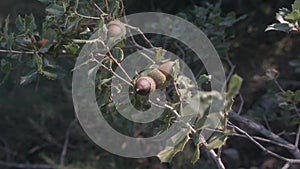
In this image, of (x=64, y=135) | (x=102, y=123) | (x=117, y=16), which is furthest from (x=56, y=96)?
(x=117, y=16)

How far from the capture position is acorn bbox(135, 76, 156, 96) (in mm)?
1027

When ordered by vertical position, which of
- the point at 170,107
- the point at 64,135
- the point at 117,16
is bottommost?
the point at 64,135

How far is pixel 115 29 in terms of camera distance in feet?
3.92

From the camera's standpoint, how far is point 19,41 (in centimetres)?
137

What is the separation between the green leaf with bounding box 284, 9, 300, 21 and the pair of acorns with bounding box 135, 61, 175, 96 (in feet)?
0.97

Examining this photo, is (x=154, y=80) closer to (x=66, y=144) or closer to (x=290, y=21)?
(x=290, y=21)

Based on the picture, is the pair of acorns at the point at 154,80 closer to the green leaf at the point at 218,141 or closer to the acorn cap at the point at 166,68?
the acorn cap at the point at 166,68

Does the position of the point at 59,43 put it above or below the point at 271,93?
above

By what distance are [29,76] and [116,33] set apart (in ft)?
0.81

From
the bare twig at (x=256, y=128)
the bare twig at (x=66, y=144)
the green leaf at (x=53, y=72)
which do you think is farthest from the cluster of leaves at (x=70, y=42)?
the bare twig at (x=66, y=144)

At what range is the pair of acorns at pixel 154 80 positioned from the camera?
1.03 m

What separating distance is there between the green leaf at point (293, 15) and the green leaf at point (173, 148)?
0.41 m

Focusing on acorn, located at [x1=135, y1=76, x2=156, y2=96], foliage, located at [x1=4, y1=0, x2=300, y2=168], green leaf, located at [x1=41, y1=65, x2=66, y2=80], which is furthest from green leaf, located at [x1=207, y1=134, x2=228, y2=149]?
green leaf, located at [x1=41, y1=65, x2=66, y2=80]

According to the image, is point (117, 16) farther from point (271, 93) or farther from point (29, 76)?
point (271, 93)
